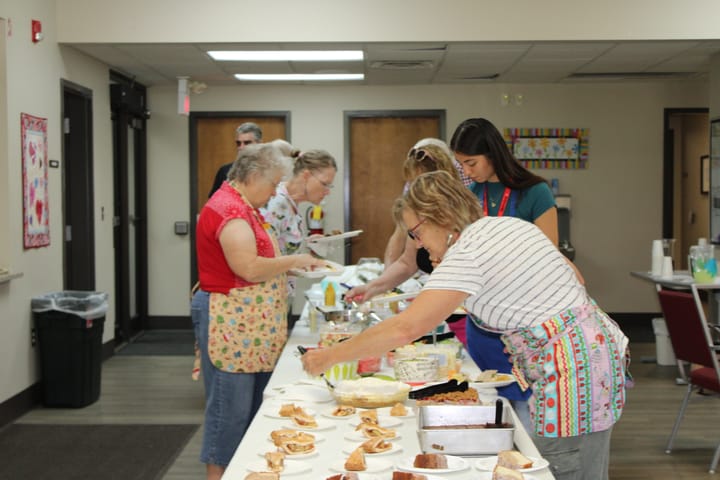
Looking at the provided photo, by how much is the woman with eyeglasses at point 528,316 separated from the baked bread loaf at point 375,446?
0.72 feet

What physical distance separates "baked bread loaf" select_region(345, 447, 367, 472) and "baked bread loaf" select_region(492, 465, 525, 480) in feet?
0.99

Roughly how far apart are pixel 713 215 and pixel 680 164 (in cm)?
411

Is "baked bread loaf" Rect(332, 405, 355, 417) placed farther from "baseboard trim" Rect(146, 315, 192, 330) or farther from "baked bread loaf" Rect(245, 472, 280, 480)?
"baseboard trim" Rect(146, 315, 192, 330)

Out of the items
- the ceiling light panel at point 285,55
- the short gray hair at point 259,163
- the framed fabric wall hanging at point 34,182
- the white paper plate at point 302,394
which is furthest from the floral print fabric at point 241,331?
the ceiling light panel at point 285,55

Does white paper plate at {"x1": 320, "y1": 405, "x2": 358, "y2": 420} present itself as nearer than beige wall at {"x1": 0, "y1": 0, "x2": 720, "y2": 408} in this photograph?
Yes

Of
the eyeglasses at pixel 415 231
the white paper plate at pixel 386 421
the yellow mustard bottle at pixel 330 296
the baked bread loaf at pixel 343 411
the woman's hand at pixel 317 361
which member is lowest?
the white paper plate at pixel 386 421

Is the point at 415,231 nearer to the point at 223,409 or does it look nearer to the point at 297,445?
the point at 297,445

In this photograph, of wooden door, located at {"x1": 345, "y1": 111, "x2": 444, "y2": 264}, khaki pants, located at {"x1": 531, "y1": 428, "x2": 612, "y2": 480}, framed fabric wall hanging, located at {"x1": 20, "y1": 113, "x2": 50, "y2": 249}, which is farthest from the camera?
wooden door, located at {"x1": 345, "y1": 111, "x2": 444, "y2": 264}

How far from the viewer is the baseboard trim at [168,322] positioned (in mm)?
9031

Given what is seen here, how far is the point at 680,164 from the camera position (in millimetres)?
11172

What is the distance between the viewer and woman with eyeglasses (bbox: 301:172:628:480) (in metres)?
2.11

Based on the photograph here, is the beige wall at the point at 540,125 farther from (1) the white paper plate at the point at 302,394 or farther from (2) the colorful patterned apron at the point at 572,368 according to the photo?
(2) the colorful patterned apron at the point at 572,368

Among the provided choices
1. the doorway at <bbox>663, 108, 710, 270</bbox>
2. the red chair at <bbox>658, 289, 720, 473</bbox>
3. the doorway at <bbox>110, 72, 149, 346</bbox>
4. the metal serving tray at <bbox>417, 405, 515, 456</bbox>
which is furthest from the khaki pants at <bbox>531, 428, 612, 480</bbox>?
the doorway at <bbox>663, 108, 710, 270</bbox>

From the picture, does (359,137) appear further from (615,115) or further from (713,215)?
(713,215)
